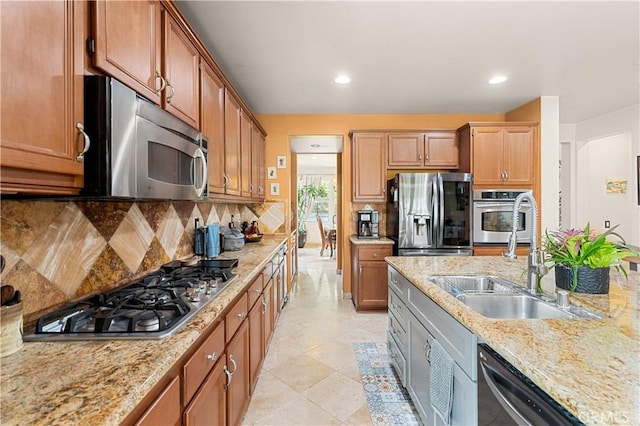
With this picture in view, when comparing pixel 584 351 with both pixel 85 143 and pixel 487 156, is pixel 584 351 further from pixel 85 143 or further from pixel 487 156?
pixel 487 156

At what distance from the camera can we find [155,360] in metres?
0.76

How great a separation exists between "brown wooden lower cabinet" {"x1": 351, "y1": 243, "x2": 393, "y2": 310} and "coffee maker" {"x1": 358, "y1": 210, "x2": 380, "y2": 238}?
17.6 inches

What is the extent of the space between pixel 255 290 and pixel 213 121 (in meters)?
1.21

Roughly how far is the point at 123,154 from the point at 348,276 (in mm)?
3652

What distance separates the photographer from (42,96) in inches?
29.6

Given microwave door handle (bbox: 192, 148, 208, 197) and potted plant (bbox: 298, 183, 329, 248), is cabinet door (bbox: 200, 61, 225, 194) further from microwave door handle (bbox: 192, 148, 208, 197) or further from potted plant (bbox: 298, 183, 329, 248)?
potted plant (bbox: 298, 183, 329, 248)

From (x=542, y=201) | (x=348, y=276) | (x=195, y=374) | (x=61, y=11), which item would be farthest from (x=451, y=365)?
(x=542, y=201)

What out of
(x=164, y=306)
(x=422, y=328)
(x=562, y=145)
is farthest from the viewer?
(x=562, y=145)

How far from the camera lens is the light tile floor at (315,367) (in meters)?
1.84

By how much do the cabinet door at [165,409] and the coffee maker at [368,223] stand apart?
11.0 ft

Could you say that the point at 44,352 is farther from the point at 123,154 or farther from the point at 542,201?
the point at 542,201

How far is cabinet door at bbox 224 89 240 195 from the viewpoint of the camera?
234 cm

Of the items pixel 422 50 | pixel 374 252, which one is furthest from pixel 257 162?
pixel 422 50

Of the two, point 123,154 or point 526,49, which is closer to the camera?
point 123,154
